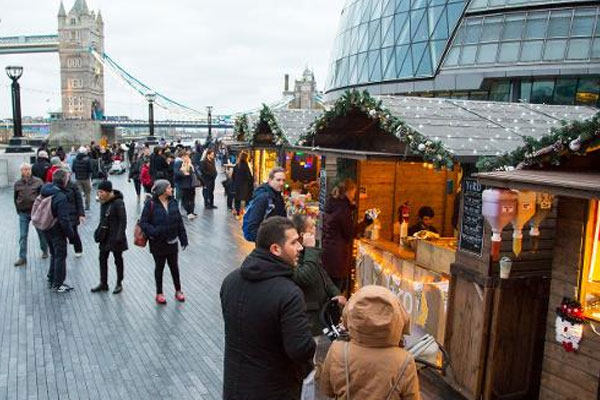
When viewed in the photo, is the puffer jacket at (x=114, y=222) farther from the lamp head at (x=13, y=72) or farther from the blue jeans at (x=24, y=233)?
the lamp head at (x=13, y=72)

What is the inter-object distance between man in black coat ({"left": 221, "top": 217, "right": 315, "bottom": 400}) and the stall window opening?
10.1 ft

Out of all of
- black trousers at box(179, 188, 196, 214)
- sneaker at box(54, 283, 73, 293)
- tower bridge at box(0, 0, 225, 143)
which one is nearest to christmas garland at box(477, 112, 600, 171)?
sneaker at box(54, 283, 73, 293)

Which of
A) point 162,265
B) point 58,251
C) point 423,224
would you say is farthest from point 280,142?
point 58,251

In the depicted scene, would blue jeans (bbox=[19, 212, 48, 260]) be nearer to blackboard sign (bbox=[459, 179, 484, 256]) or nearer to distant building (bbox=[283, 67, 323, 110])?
blackboard sign (bbox=[459, 179, 484, 256])

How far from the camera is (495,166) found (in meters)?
5.45

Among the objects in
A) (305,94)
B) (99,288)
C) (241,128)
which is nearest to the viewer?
(99,288)

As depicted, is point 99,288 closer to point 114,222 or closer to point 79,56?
point 114,222

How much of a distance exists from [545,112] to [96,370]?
7.89 metres

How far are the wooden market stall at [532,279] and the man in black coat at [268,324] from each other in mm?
2374

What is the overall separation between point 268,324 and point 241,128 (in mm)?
17761

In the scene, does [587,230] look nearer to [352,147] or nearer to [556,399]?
[556,399]

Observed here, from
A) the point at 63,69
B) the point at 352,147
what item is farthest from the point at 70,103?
the point at 352,147

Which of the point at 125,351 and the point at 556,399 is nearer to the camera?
the point at 556,399

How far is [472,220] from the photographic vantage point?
6090 millimetres
